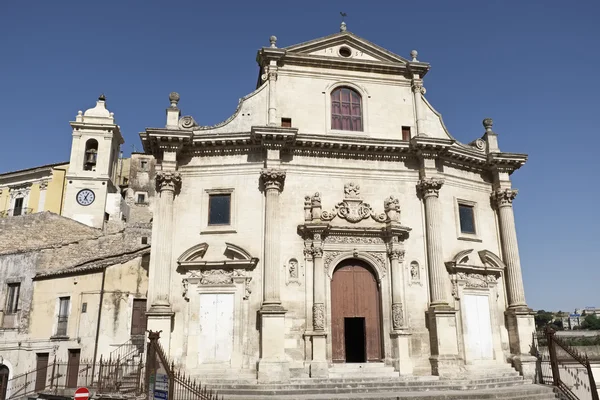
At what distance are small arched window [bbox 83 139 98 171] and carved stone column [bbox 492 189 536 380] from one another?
32.5m

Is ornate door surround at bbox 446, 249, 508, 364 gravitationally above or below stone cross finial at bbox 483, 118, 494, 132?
below

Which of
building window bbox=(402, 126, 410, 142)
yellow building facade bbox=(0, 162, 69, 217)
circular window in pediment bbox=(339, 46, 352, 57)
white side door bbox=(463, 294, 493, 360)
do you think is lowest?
white side door bbox=(463, 294, 493, 360)

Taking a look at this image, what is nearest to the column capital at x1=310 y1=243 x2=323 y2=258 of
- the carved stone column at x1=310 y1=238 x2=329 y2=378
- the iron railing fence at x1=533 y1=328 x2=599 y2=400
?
the carved stone column at x1=310 y1=238 x2=329 y2=378

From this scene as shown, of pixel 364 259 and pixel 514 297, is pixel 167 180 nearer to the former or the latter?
pixel 364 259

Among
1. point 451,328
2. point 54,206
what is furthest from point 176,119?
point 54,206

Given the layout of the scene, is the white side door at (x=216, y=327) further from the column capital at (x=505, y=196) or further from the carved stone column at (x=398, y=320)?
the column capital at (x=505, y=196)

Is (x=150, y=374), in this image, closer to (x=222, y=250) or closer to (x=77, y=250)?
(x=222, y=250)

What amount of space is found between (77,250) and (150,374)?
56.9 feet

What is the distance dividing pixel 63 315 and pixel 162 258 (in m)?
8.80

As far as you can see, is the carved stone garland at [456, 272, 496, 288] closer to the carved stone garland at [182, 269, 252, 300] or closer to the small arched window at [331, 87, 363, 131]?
the small arched window at [331, 87, 363, 131]

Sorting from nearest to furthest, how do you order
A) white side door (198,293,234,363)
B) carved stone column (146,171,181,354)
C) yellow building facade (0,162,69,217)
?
carved stone column (146,171,181,354) → white side door (198,293,234,363) → yellow building facade (0,162,69,217)

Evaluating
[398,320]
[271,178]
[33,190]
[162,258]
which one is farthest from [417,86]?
[33,190]

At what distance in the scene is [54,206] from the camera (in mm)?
42875

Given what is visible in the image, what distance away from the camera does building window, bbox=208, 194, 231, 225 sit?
17828 millimetres
